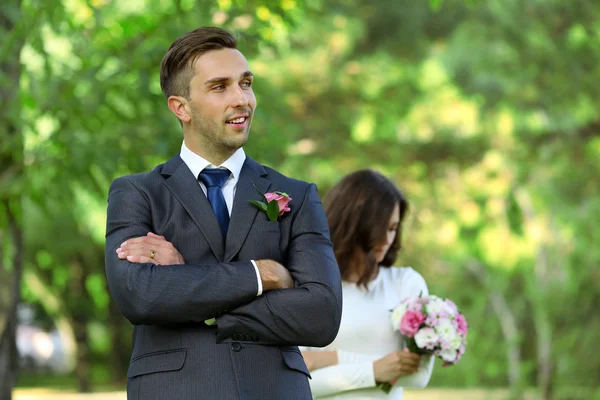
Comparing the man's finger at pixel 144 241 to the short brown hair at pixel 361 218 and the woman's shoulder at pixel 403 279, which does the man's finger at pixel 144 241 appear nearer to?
the short brown hair at pixel 361 218

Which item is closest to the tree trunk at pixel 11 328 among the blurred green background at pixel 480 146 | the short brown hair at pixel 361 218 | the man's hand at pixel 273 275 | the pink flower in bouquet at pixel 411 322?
the short brown hair at pixel 361 218

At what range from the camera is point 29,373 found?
39.7m

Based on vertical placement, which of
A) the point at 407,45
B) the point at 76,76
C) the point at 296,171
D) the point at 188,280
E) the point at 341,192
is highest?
the point at 407,45

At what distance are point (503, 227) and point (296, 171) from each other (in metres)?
4.34

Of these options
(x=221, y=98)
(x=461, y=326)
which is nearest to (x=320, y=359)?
(x=461, y=326)

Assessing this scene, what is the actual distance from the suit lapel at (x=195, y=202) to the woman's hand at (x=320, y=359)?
1.68m

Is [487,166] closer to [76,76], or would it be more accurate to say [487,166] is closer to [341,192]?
[76,76]

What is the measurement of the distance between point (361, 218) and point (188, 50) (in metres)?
1.80

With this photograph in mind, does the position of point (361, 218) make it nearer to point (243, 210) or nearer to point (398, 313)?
point (398, 313)

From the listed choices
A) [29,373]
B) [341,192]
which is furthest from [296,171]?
[29,373]

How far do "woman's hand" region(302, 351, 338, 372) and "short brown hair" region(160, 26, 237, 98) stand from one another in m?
1.82

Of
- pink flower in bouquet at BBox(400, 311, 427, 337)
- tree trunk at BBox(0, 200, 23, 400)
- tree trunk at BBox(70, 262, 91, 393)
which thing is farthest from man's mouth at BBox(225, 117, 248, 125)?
tree trunk at BBox(70, 262, 91, 393)

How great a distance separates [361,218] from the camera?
4730 mm

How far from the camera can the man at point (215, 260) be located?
2928 millimetres
